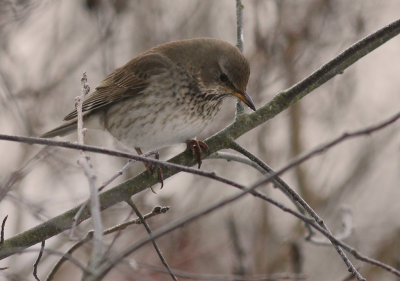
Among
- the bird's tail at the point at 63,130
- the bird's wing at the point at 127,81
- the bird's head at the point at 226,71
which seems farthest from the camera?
the bird's tail at the point at 63,130

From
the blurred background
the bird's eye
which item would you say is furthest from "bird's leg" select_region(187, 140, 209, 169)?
the blurred background

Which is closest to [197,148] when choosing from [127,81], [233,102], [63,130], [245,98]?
[245,98]

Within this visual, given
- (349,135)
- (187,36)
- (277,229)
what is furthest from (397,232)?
(349,135)

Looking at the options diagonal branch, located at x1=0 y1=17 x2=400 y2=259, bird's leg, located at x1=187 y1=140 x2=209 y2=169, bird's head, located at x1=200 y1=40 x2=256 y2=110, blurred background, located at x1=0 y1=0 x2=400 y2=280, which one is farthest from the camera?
blurred background, located at x1=0 y1=0 x2=400 y2=280

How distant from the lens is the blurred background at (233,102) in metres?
6.23

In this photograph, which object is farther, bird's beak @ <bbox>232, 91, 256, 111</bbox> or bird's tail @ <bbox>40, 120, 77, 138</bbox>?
bird's tail @ <bbox>40, 120, 77, 138</bbox>

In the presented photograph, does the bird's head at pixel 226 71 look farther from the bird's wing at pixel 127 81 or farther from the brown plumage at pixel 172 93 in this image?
the bird's wing at pixel 127 81

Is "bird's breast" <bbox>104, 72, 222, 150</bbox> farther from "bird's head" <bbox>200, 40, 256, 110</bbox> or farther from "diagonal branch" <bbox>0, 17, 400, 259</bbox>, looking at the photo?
"diagonal branch" <bbox>0, 17, 400, 259</bbox>

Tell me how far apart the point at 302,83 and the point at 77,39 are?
4497mm

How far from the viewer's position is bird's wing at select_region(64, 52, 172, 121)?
15.5 ft

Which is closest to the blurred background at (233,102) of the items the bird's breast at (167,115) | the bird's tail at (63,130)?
the bird's tail at (63,130)

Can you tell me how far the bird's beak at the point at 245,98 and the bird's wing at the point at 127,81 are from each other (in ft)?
2.37

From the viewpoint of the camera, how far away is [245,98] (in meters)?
4.04

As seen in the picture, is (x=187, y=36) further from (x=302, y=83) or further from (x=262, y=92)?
(x=302, y=83)
